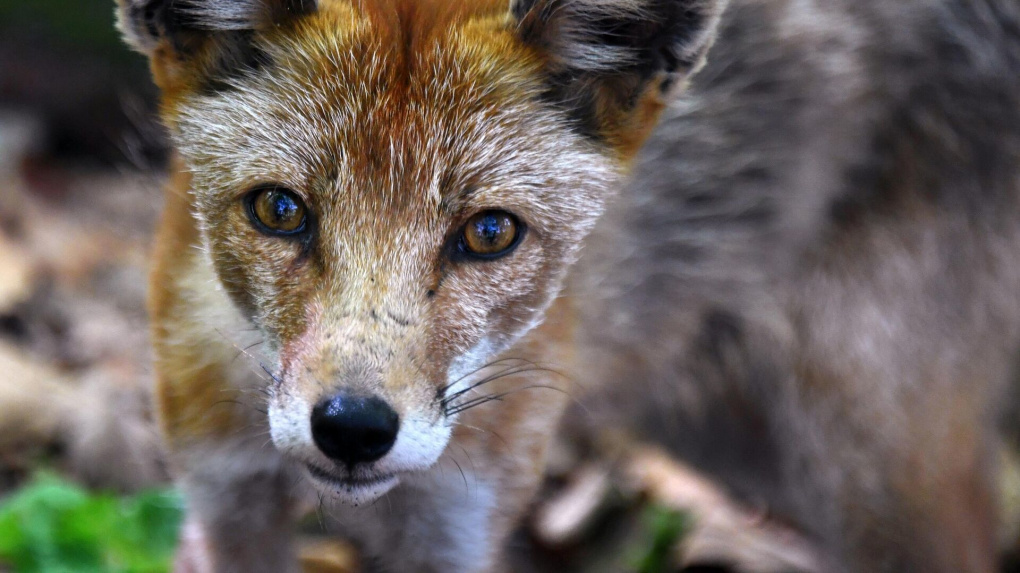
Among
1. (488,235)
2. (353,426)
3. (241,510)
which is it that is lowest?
(241,510)

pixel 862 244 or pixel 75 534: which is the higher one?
pixel 862 244

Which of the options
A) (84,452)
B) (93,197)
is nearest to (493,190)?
(84,452)

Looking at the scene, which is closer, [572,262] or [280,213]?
[280,213]

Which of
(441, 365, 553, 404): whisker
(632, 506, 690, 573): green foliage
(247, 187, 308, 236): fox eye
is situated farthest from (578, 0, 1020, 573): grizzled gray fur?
(247, 187, 308, 236): fox eye

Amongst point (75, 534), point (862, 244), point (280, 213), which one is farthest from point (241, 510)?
point (862, 244)

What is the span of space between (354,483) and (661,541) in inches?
98.8

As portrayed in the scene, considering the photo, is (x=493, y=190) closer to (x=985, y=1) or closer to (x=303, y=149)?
(x=303, y=149)

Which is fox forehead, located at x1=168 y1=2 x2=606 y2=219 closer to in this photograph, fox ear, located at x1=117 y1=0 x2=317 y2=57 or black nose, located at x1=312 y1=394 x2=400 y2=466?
fox ear, located at x1=117 y1=0 x2=317 y2=57

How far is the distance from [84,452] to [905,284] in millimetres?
3695

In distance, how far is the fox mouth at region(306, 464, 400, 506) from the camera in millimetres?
2912

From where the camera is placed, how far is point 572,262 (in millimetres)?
3551

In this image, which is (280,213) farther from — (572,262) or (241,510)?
(241,510)

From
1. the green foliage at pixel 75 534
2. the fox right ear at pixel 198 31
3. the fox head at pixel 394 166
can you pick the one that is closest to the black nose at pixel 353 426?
the fox head at pixel 394 166

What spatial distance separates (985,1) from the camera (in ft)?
16.1
